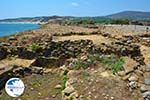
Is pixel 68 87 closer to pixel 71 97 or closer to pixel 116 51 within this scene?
pixel 71 97

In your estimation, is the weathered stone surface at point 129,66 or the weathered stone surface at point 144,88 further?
the weathered stone surface at point 129,66

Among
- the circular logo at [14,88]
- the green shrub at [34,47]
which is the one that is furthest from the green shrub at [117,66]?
the green shrub at [34,47]

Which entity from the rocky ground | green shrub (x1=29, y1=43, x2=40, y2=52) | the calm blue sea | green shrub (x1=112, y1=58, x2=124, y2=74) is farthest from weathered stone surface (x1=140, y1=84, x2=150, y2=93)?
the calm blue sea

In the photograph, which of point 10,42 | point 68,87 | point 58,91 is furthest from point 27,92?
point 10,42

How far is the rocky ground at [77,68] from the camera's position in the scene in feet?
34.9

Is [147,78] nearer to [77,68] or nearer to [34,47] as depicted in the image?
[77,68]

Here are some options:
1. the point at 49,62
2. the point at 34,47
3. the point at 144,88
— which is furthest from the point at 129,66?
the point at 34,47

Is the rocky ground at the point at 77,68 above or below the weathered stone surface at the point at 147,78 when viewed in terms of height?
below

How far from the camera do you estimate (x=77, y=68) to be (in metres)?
13.8

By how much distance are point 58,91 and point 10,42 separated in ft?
24.1

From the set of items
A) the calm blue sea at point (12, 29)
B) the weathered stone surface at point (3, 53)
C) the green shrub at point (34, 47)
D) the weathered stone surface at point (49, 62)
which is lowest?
the calm blue sea at point (12, 29)

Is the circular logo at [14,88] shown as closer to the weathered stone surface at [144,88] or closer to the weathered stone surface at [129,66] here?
the weathered stone surface at [144,88]

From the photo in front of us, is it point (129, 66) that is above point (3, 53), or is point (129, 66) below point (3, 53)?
above

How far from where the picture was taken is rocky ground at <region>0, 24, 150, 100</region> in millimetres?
10633
